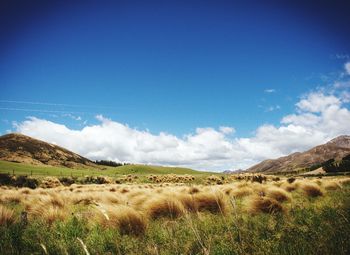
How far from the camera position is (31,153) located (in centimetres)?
17175

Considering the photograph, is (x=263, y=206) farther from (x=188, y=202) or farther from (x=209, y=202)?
(x=188, y=202)

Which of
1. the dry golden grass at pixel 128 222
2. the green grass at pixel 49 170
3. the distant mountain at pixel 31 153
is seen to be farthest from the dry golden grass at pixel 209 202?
the distant mountain at pixel 31 153

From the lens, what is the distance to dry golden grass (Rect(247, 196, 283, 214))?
6.51 metres

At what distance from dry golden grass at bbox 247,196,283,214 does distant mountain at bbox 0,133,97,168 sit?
167 m

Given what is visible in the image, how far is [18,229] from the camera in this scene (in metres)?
5.50

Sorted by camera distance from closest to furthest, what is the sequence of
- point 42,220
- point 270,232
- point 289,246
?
point 289,246, point 270,232, point 42,220

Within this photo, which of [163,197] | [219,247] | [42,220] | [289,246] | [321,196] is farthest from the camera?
[321,196]

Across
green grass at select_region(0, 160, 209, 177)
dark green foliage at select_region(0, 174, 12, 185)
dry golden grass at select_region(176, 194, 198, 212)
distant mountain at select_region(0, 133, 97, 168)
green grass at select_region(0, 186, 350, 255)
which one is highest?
distant mountain at select_region(0, 133, 97, 168)

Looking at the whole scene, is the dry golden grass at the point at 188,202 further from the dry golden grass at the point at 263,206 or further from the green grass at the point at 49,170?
the green grass at the point at 49,170

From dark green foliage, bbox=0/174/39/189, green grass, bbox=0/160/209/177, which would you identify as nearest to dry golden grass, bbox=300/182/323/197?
dark green foliage, bbox=0/174/39/189

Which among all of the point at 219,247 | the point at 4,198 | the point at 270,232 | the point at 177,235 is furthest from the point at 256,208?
the point at 4,198

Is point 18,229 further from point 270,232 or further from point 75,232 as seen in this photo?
point 270,232

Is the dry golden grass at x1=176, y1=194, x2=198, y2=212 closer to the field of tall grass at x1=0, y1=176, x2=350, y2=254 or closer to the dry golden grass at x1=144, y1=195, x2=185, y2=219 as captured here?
the field of tall grass at x1=0, y1=176, x2=350, y2=254

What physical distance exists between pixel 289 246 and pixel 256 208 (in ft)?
11.0
